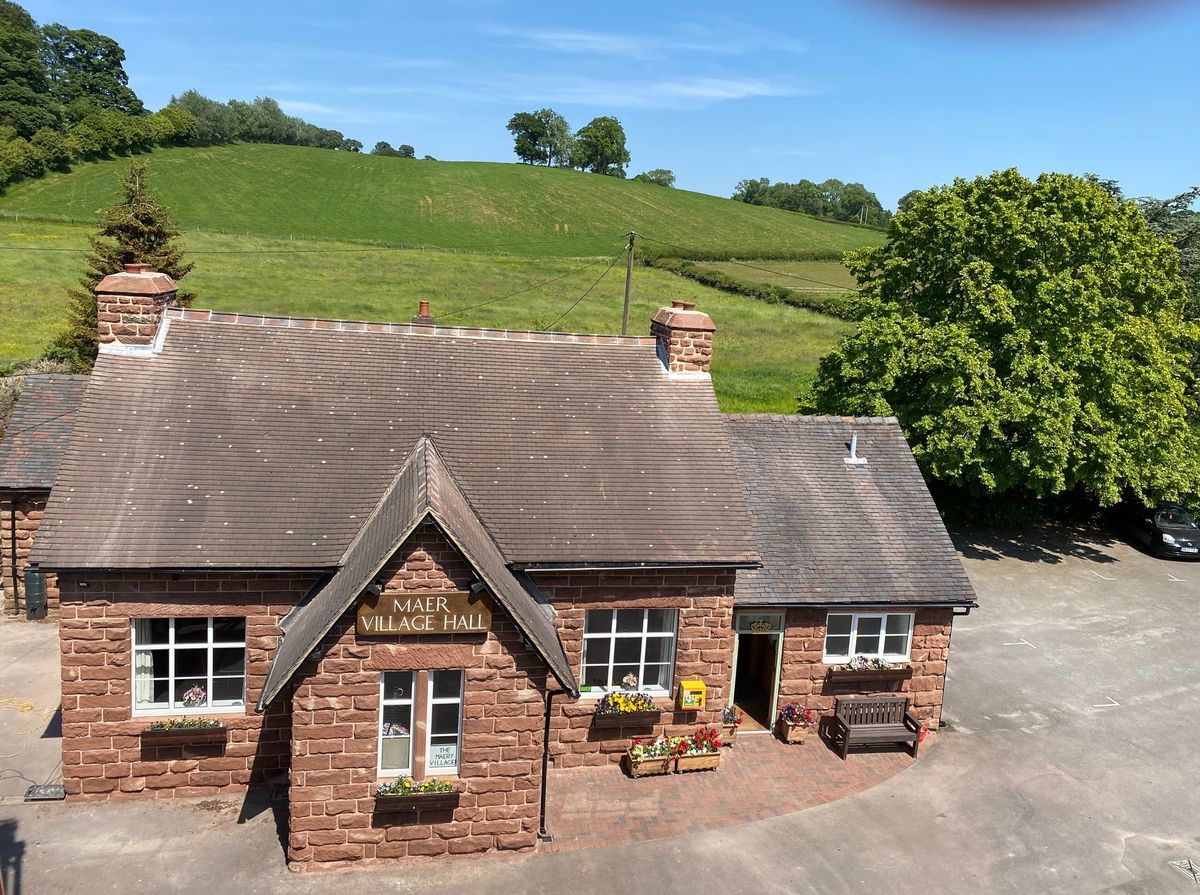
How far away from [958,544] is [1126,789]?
44.3 ft

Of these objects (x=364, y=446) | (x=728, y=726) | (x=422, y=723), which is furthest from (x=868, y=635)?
(x=364, y=446)

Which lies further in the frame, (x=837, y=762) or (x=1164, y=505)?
(x=1164, y=505)

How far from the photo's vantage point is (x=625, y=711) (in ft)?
A: 43.0

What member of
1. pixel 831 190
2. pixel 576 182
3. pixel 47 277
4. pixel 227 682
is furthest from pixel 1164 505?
pixel 831 190

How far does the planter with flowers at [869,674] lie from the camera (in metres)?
14.5

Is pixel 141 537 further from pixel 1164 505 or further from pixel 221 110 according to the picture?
pixel 221 110

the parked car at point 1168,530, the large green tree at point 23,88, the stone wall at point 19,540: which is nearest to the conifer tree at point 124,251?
the stone wall at point 19,540

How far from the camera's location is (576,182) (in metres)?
101

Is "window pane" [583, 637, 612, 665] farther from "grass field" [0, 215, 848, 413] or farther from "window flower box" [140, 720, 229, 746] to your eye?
"grass field" [0, 215, 848, 413]

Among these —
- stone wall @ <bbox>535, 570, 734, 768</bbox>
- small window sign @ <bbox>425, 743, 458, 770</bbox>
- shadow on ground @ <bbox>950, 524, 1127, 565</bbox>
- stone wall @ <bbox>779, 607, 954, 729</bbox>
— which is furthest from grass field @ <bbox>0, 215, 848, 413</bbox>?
small window sign @ <bbox>425, 743, 458, 770</bbox>

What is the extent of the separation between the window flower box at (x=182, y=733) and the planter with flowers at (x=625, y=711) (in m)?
5.45

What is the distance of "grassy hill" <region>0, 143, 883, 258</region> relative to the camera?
67.4 m

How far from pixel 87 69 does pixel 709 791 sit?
12155 cm

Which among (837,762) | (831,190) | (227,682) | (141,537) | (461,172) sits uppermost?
(831,190)
